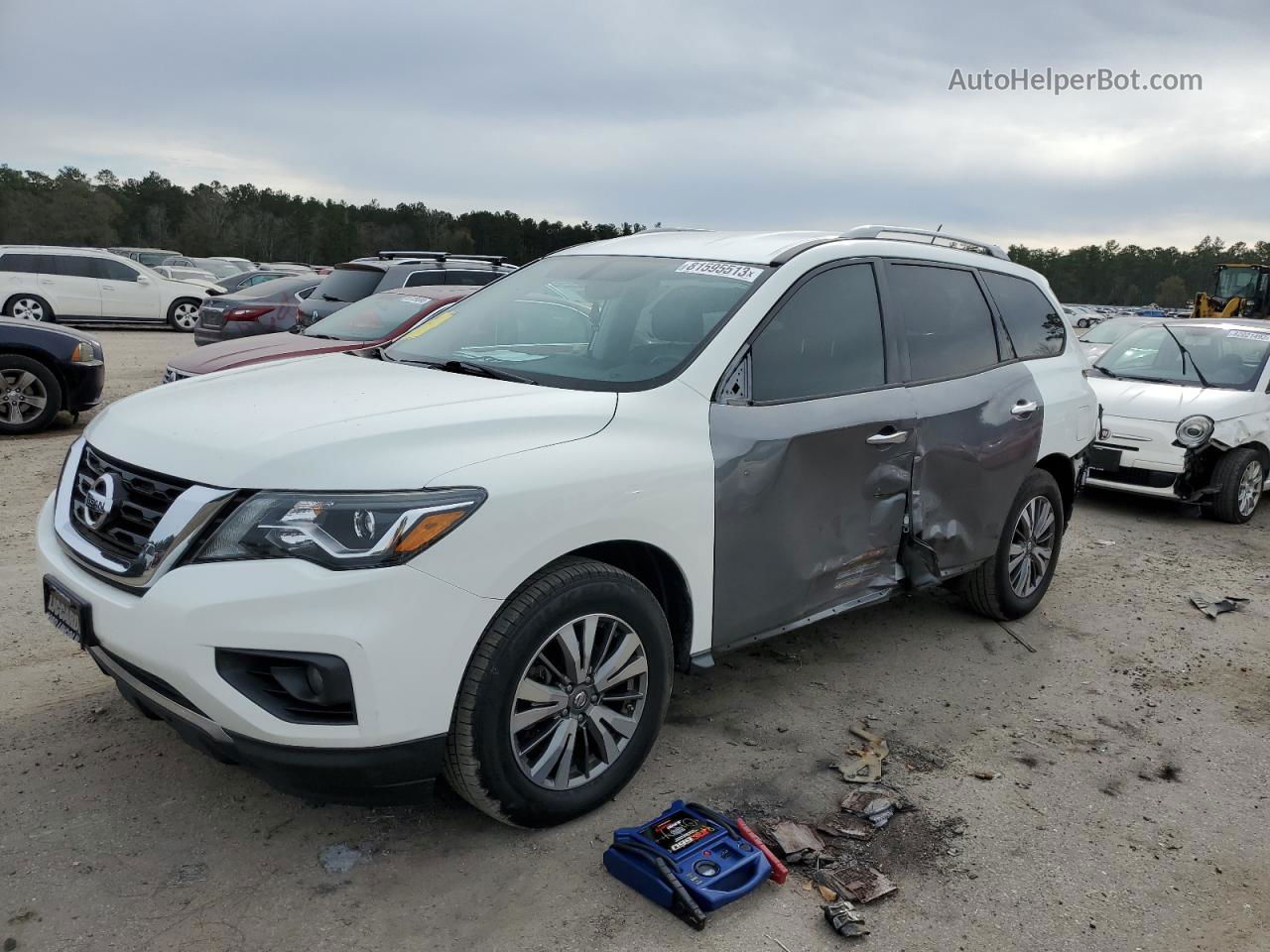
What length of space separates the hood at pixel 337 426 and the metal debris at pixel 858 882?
152cm

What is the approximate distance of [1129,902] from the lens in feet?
9.43

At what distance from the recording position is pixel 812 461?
3.61m

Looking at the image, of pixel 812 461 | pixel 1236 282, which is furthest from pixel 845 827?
pixel 1236 282

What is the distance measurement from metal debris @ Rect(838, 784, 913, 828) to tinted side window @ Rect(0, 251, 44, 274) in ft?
62.0

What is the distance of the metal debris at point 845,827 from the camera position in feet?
10.3

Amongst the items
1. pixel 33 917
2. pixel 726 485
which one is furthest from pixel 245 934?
pixel 726 485

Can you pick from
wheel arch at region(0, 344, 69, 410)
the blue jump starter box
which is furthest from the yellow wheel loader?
the blue jump starter box

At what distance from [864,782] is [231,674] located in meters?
2.17

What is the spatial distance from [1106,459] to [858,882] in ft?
21.3

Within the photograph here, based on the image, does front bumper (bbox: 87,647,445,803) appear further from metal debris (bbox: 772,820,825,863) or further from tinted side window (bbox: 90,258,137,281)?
tinted side window (bbox: 90,258,137,281)

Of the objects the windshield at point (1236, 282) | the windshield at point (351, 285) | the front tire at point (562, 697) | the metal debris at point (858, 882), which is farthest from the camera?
the windshield at point (1236, 282)

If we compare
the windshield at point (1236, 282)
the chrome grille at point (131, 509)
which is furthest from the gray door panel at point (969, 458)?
the windshield at point (1236, 282)

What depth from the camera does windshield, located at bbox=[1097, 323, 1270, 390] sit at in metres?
8.73

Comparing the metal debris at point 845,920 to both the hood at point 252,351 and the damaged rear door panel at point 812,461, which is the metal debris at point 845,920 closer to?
the damaged rear door panel at point 812,461
